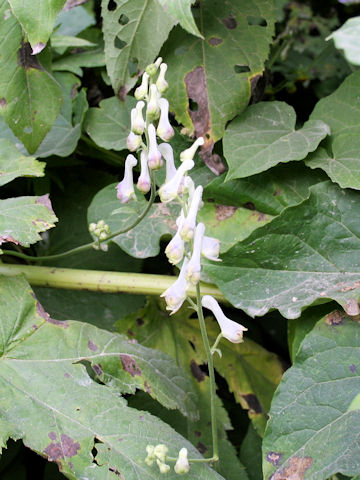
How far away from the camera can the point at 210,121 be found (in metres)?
1.19

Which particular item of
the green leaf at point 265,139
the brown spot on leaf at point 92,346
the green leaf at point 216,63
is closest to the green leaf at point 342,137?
the green leaf at point 265,139

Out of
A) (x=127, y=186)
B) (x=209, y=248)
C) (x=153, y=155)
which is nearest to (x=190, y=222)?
(x=209, y=248)

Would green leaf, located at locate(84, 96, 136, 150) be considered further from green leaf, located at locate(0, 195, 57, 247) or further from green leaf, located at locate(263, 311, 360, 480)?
green leaf, located at locate(263, 311, 360, 480)

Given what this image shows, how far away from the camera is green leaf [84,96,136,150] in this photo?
1.33 m

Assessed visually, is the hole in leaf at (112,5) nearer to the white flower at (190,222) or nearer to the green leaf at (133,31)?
the green leaf at (133,31)

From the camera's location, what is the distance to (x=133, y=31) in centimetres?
121

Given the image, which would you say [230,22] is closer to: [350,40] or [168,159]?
[168,159]

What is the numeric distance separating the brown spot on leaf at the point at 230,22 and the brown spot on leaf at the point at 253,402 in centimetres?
76

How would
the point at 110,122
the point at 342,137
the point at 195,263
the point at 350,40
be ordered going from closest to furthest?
the point at 350,40, the point at 195,263, the point at 342,137, the point at 110,122

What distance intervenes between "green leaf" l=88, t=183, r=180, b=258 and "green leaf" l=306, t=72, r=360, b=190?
312mm

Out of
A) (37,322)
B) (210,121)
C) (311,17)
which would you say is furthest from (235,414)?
(311,17)

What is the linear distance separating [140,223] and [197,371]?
0.33 meters

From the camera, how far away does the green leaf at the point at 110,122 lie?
133 centimetres

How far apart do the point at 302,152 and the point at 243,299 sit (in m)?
0.31
